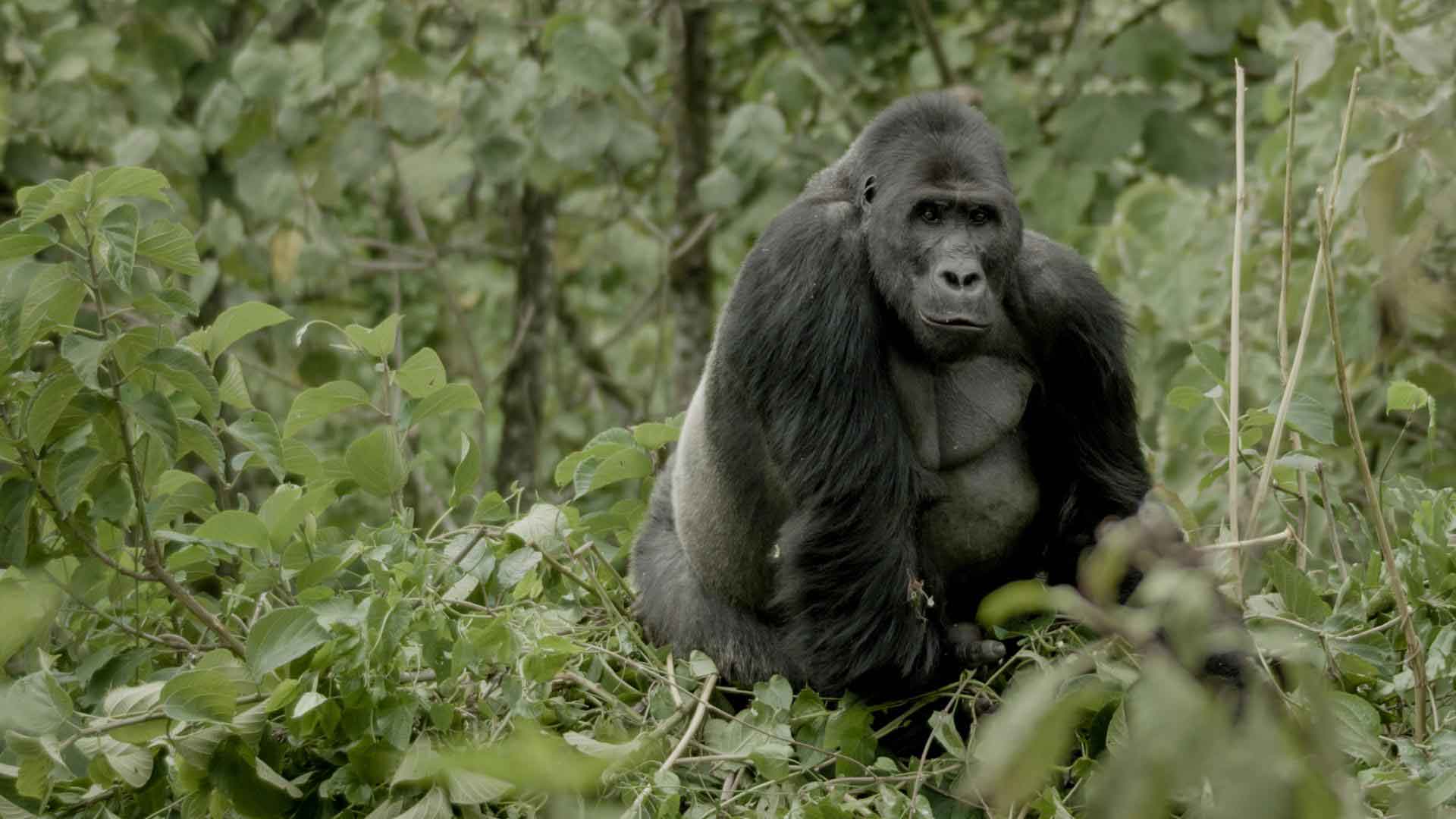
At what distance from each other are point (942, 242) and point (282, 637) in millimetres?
1404

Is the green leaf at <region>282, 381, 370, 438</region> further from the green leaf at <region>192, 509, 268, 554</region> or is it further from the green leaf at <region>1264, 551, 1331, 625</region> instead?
the green leaf at <region>1264, 551, 1331, 625</region>

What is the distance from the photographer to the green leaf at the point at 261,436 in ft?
8.87

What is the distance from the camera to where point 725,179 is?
18.6ft

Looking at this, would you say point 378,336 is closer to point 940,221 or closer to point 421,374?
point 421,374

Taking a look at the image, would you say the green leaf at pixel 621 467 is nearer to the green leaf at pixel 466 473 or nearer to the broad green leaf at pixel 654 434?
the broad green leaf at pixel 654 434

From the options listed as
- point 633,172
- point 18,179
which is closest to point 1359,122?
point 633,172

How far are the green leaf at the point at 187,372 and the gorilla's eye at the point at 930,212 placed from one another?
1330mm

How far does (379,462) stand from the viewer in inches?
113

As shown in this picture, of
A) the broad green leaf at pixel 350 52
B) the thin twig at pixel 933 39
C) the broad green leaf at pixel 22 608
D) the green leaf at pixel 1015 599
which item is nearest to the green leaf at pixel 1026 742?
the green leaf at pixel 1015 599

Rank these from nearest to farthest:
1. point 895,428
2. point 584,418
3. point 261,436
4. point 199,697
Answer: point 199,697, point 261,436, point 895,428, point 584,418

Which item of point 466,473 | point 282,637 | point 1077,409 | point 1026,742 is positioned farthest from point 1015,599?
point 1077,409

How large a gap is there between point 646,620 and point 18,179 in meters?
3.94

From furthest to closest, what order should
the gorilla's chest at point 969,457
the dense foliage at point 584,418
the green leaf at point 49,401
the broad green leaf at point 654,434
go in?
the broad green leaf at point 654,434, the gorilla's chest at point 969,457, the green leaf at point 49,401, the dense foliage at point 584,418

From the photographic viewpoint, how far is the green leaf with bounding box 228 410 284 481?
270 cm
